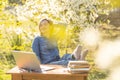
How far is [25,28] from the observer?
6.00m

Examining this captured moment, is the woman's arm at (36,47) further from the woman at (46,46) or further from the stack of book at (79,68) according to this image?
the stack of book at (79,68)

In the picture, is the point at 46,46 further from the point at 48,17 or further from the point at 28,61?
the point at 48,17

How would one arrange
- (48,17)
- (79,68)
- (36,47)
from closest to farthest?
(79,68)
(36,47)
(48,17)

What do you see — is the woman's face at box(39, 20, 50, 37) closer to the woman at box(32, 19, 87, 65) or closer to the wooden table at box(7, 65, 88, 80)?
the woman at box(32, 19, 87, 65)

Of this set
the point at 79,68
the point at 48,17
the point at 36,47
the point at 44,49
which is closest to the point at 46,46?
the point at 44,49

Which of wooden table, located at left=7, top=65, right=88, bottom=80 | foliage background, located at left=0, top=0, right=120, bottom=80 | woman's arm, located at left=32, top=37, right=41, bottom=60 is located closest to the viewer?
wooden table, located at left=7, top=65, right=88, bottom=80

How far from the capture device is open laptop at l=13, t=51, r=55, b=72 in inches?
112

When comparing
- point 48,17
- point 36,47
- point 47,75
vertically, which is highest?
point 48,17

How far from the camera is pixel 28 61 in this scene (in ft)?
9.59

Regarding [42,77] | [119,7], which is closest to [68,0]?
[42,77]

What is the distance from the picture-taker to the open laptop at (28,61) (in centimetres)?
286

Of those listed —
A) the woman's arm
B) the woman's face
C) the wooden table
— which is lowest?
the wooden table

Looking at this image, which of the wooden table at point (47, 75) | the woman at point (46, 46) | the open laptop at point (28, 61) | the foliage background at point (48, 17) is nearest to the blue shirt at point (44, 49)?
the woman at point (46, 46)

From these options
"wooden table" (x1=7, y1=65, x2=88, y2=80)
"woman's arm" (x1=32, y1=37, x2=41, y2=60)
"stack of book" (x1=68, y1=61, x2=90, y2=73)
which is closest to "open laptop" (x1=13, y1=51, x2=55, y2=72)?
"wooden table" (x1=7, y1=65, x2=88, y2=80)
